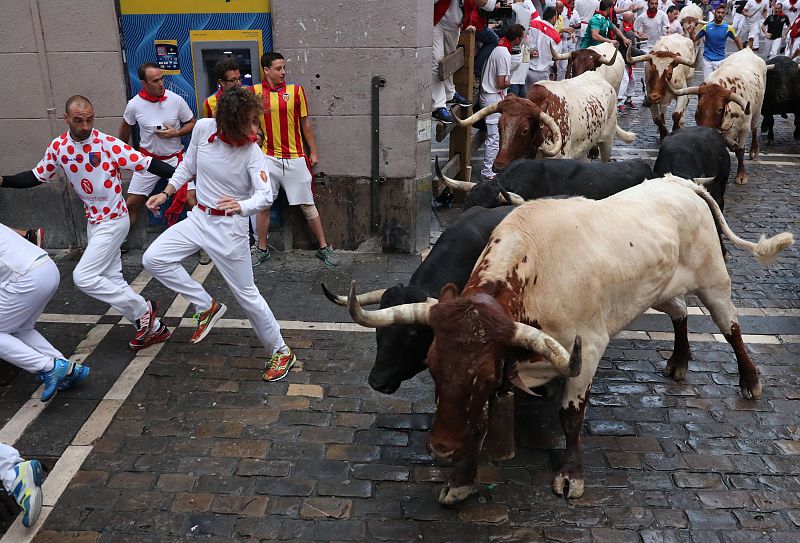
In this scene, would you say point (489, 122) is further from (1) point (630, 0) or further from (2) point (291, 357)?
(1) point (630, 0)

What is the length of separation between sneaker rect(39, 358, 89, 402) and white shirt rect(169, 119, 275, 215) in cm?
166

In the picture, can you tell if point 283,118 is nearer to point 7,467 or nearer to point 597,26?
point 7,467

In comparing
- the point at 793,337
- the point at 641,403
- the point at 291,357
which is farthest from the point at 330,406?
the point at 793,337

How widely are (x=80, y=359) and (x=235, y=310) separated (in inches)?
60.1

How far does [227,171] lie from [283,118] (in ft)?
7.56

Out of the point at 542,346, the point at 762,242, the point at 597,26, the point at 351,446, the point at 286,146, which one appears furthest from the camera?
the point at 597,26

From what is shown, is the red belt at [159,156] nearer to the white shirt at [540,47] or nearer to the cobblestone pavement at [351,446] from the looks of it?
the cobblestone pavement at [351,446]

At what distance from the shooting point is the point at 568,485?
4746 mm

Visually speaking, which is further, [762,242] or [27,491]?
[762,242]

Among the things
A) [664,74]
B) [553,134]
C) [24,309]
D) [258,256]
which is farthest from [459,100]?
[24,309]

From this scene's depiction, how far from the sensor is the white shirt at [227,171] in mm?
5777

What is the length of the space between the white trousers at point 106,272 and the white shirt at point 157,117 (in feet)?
6.32

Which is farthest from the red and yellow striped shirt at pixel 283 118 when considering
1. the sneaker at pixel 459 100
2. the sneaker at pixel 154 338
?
the sneaker at pixel 459 100

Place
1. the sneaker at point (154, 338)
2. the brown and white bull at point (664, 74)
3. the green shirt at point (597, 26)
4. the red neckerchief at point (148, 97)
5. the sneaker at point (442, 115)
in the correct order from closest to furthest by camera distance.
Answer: the sneaker at point (154, 338)
the red neckerchief at point (148, 97)
the sneaker at point (442, 115)
the brown and white bull at point (664, 74)
the green shirt at point (597, 26)
